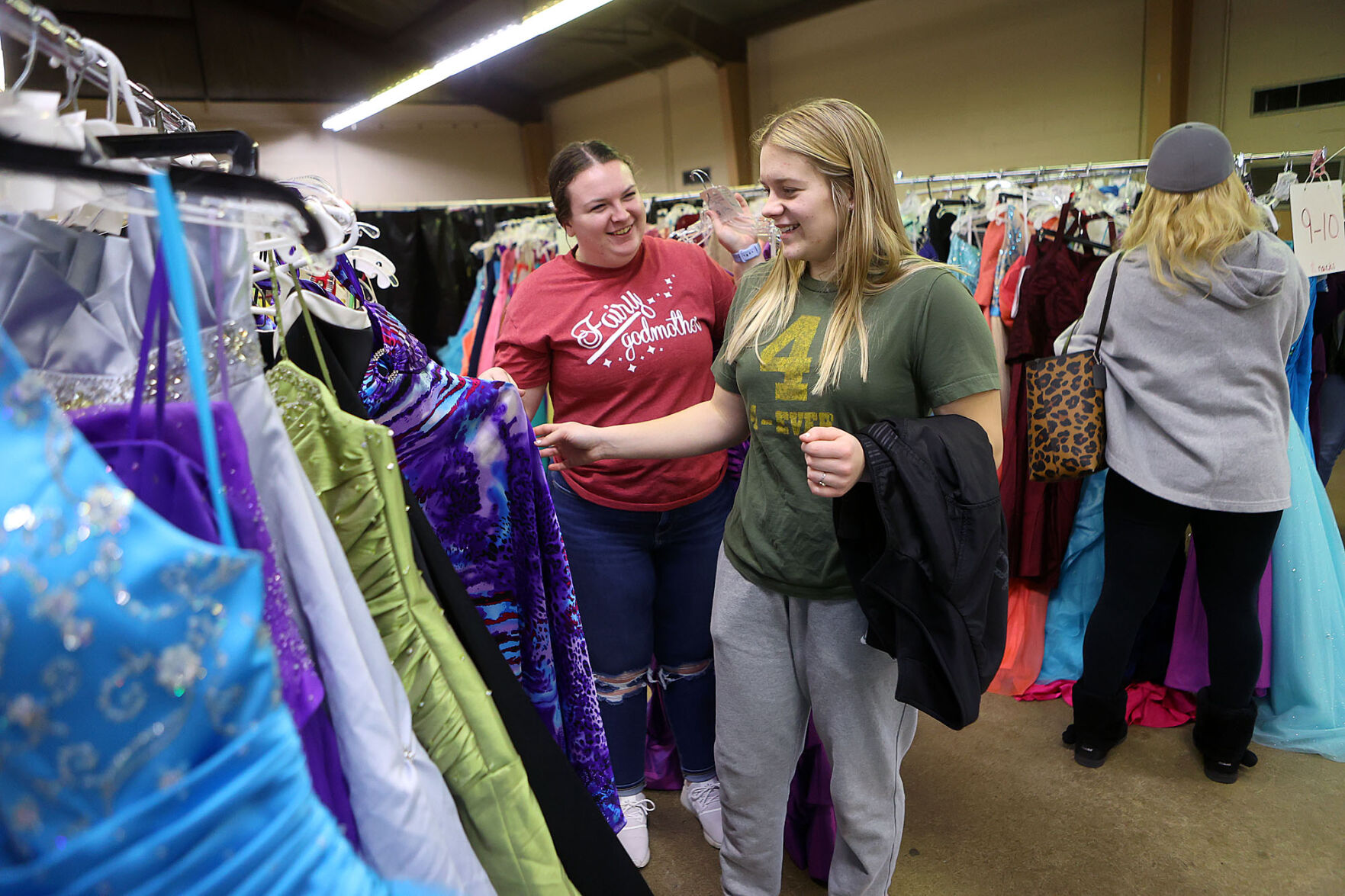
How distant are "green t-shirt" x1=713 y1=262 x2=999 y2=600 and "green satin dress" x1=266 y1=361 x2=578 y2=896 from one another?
25.8 inches

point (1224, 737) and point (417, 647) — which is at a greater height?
point (417, 647)

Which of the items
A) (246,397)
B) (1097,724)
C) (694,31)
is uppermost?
(694,31)

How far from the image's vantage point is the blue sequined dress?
0.37 meters

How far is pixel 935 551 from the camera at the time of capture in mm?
1103

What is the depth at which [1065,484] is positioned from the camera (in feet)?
8.16

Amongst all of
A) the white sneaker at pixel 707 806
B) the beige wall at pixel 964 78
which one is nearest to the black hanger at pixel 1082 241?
the white sneaker at pixel 707 806

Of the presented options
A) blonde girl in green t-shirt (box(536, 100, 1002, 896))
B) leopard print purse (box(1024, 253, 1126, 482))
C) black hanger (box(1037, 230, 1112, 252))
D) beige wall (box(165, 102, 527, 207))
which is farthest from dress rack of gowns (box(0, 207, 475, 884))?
beige wall (box(165, 102, 527, 207))

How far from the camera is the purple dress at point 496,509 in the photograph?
3.46ft

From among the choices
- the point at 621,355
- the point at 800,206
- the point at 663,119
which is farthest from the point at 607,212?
the point at 663,119

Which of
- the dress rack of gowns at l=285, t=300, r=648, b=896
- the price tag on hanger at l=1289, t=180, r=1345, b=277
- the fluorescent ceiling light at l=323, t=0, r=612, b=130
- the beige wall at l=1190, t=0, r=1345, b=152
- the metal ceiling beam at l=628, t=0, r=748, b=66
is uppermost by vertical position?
the metal ceiling beam at l=628, t=0, r=748, b=66

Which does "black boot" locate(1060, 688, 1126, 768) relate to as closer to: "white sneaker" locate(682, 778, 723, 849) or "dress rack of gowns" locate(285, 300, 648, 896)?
"white sneaker" locate(682, 778, 723, 849)

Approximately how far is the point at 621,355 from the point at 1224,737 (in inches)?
71.7

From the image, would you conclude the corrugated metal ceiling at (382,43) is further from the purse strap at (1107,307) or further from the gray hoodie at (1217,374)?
the gray hoodie at (1217,374)

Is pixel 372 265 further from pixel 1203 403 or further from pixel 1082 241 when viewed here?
pixel 1082 241
